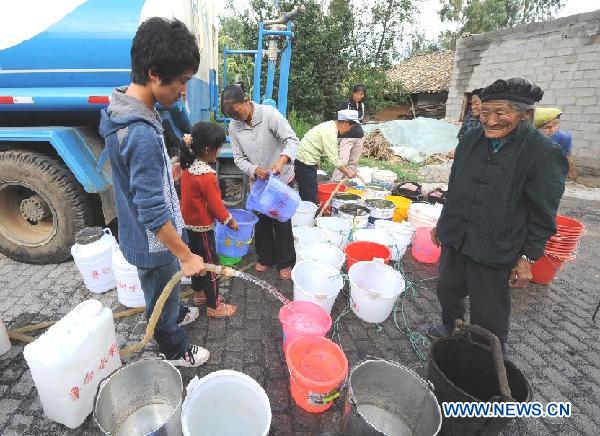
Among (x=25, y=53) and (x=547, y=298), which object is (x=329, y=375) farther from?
(x=25, y=53)

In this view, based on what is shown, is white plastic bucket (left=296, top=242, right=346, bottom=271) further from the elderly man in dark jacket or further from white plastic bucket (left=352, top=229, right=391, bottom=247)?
→ the elderly man in dark jacket

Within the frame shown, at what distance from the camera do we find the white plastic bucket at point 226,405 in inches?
72.2

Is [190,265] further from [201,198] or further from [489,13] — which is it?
[489,13]

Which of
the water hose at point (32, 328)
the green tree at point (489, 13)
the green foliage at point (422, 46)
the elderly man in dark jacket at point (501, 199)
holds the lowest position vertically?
the water hose at point (32, 328)

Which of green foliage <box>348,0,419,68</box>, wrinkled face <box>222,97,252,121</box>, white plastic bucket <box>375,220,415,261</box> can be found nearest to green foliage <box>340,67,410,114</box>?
green foliage <box>348,0,419,68</box>

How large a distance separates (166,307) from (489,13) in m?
37.0

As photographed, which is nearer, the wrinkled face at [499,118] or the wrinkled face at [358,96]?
the wrinkled face at [499,118]

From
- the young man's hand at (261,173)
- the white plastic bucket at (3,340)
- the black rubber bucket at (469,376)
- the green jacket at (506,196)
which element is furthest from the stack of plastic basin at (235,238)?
the black rubber bucket at (469,376)

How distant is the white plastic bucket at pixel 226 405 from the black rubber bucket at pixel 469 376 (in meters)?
1.09

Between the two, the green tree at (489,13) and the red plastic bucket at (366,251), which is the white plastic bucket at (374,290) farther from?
the green tree at (489,13)

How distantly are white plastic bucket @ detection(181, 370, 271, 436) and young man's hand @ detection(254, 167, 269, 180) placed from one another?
2.04 metres

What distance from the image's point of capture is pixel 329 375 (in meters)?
2.34

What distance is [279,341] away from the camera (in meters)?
2.95

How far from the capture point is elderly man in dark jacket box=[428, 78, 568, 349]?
200cm
